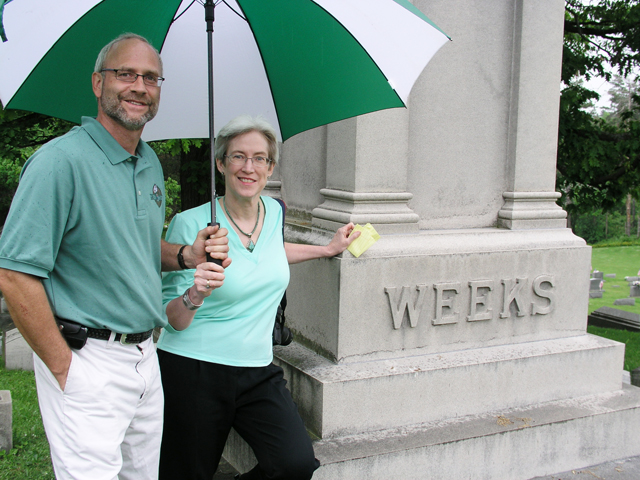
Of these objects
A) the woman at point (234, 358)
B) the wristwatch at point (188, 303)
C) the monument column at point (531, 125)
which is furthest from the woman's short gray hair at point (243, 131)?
the monument column at point (531, 125)

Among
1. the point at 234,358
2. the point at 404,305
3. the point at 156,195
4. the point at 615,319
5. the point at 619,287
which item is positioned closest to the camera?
the point at 156,195

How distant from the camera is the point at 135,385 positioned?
2.39 meters

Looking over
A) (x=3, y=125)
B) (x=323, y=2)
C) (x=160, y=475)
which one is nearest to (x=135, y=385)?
(x=160, y=475)

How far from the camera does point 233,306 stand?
287 centimetres

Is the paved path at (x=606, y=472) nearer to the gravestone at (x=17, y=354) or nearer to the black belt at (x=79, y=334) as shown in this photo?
the black belt at (x=79, y=334)

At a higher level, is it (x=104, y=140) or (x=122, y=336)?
(x=104, y=140)

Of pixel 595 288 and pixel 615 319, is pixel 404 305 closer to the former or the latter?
pixel 615 319

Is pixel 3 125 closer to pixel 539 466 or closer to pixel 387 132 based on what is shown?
pixel 387 132

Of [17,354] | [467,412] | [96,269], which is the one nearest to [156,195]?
[96,269]

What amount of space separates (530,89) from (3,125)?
7.50 metres

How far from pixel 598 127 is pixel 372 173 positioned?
26.2 feet

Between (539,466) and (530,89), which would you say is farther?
(530,89)

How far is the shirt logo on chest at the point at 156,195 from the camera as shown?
2.52m

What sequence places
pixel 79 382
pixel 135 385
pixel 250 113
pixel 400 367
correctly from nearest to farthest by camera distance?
pixel 79 382, pixel 135 385, pixel 250 113, pixel 400 367
